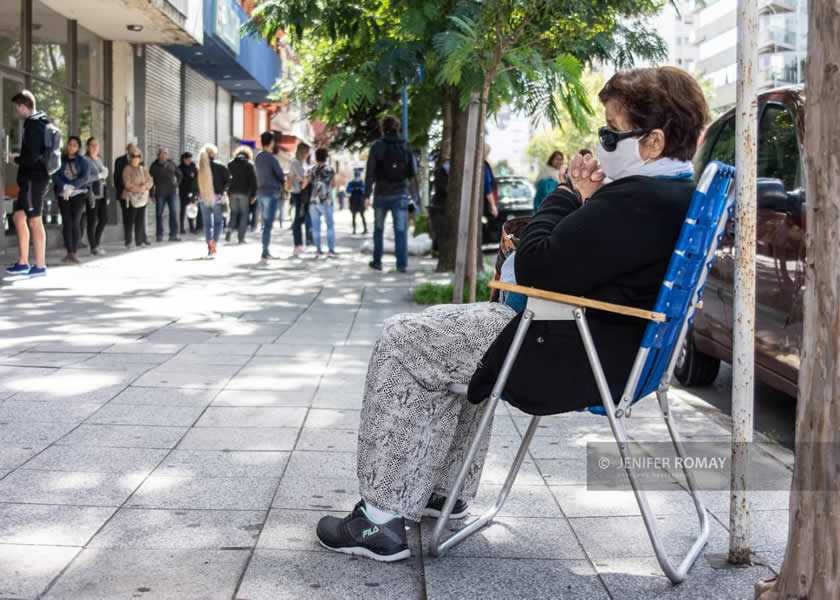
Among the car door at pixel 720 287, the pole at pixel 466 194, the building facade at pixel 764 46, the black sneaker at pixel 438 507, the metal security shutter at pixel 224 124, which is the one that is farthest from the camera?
the building facade at pixel 764 46

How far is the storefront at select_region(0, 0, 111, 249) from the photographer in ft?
49.5

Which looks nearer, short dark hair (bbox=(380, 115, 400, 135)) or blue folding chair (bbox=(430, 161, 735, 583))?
blue folding chair (bbox=(430, 161, 735, 583))

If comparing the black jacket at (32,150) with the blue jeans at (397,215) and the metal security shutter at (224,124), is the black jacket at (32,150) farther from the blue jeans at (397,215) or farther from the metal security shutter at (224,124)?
the metal security shutter at (224,124)

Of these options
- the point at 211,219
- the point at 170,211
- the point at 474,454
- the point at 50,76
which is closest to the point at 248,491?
the point at 474,454

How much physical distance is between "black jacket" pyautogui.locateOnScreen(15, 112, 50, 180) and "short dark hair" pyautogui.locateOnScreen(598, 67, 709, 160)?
31.5 ft

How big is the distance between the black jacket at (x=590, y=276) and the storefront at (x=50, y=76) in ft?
41.4

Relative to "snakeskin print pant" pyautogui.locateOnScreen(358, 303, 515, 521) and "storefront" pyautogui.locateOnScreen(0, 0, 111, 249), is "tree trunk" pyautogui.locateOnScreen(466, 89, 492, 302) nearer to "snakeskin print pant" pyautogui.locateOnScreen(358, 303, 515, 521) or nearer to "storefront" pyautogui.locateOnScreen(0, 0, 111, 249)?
"snakeskin print pant" pyautogui.locateOnScreen(358, 303, 515, 521)

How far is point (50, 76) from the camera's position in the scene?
17406 mm

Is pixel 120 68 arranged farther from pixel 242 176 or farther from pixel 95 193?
pixel 95 193

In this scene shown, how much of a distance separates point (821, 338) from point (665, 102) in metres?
1.07

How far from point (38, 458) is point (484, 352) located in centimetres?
209

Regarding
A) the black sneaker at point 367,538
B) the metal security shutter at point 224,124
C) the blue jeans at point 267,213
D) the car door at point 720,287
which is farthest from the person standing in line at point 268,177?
the metal security shutter at point 224,124

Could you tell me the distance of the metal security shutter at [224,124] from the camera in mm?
32750

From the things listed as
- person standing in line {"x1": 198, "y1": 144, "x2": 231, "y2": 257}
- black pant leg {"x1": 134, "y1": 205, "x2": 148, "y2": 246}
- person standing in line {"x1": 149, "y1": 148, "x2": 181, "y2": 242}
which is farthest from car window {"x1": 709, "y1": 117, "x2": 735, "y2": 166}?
person standing in line {"x1": 149, "y1": 148, "x2": 181, "y2": 242}
